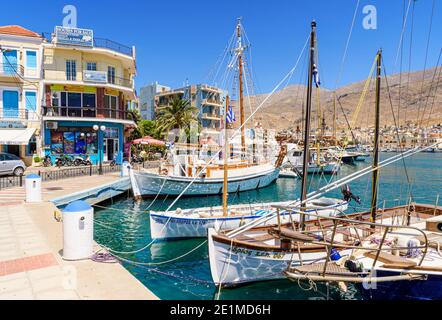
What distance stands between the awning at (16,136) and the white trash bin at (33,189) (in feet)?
52.3

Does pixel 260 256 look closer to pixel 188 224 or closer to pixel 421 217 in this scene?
pixel 188 224

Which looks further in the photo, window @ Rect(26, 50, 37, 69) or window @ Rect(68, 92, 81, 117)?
window @ Rect(68, 92, 81, 117)

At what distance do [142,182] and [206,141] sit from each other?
9.00m

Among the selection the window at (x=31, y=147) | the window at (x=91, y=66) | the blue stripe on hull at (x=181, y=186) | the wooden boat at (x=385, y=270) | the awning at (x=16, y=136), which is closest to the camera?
the wooden boat at (x=385, y=270)

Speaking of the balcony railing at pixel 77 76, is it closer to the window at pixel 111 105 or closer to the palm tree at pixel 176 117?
the window at pixel 111 105

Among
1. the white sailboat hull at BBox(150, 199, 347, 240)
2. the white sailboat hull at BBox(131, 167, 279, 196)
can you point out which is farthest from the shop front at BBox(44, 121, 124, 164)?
the white sailboat hull at BBox(150, 199, 347, 240)

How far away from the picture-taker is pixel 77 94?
3300 cm

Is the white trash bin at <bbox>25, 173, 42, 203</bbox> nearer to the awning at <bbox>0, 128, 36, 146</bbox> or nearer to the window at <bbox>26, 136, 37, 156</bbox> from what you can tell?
the awning at <bbox>0, 128, 36, 146</bbox>

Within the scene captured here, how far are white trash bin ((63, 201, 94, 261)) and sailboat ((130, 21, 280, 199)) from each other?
44.7ft

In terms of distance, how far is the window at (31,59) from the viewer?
31.7 meters

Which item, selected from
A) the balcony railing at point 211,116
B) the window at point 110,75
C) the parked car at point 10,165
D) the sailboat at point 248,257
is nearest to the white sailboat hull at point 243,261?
the sailboat at point 248,257

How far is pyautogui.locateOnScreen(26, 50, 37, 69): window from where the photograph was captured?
3173 centimetres

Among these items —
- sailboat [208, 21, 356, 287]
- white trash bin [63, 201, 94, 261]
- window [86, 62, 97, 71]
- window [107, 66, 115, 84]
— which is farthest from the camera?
window [107, 66, 115, 84]
